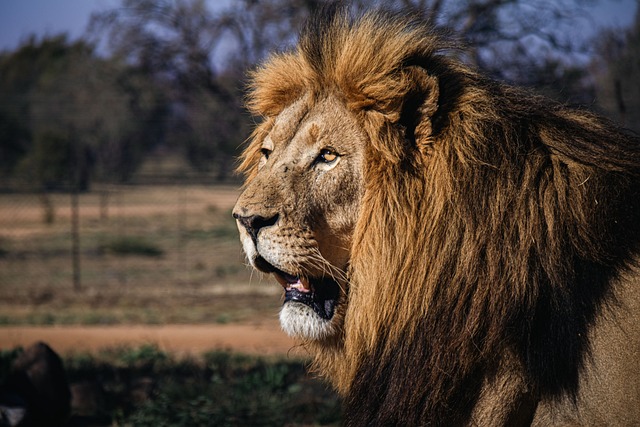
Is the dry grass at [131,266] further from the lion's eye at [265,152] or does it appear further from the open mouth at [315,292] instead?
the open mouth at [315,292]

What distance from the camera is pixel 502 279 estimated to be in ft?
7.95

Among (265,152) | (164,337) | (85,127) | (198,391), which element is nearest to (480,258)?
(265,152)

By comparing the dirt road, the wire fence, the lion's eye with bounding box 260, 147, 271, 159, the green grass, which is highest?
the lion's eye with bounding box 260, 147, 271, 159

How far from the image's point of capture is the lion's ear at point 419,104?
2594 mm

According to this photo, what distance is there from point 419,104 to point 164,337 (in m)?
6.72

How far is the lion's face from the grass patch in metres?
14.3

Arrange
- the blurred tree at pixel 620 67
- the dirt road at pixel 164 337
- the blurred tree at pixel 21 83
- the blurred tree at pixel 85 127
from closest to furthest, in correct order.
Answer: the dirt road at pixel 164 337 → the blurred tree at pixel 620 67 → the blurred tree at pixel 85 127 → the blurred tree at pixel 21 83

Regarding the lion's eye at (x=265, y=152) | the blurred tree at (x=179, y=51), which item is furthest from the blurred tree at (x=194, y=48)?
the lion's eye at (x=265, y=152)

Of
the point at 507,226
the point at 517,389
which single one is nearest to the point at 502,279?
the point at 507,226

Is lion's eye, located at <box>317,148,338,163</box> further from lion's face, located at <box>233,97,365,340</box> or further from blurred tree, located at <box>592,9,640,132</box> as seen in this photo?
blurred tree, located at <box>592,9,640,132</box>

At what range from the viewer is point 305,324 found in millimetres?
2703

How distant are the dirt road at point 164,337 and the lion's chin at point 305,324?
475 cm

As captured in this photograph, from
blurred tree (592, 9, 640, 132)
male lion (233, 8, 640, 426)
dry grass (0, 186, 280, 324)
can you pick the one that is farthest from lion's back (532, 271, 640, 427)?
blurred tree (592, 9, 640, 132)

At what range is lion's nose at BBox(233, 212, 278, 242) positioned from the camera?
8.44 feet
